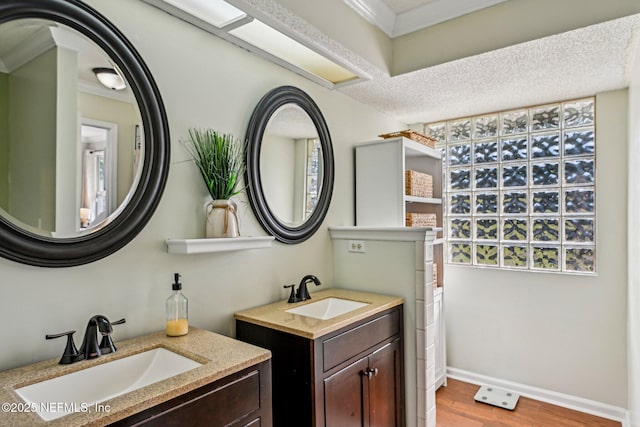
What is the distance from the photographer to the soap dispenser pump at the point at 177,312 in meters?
1.51

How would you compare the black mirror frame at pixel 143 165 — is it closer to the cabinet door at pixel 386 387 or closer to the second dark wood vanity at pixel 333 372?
the second dark wood vanity at pixel 333 372

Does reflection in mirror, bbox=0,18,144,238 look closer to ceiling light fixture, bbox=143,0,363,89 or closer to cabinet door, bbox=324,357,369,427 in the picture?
ceiling light fixture, bbox=143,0,363,89

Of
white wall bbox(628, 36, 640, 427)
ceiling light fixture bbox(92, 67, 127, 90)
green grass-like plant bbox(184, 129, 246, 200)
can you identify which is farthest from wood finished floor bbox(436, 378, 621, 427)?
ceiling light fixture bbox(92, 67, 127, 90)

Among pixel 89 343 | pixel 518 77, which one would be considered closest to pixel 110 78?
pixel 89 343

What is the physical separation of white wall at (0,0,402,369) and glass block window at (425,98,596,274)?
165 centimetres

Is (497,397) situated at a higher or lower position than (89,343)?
lower

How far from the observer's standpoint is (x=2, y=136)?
1176 millimetres

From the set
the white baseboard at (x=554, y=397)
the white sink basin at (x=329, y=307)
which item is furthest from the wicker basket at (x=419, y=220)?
the white baseboard at (x=554, y=397)

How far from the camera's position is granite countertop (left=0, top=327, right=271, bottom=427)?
916 millimetres

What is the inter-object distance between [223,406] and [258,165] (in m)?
1.21

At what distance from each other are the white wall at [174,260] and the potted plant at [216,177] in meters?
0.05

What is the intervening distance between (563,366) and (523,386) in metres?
0.34

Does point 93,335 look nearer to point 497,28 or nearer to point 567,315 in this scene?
point 497,28

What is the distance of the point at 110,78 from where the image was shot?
1.43m
